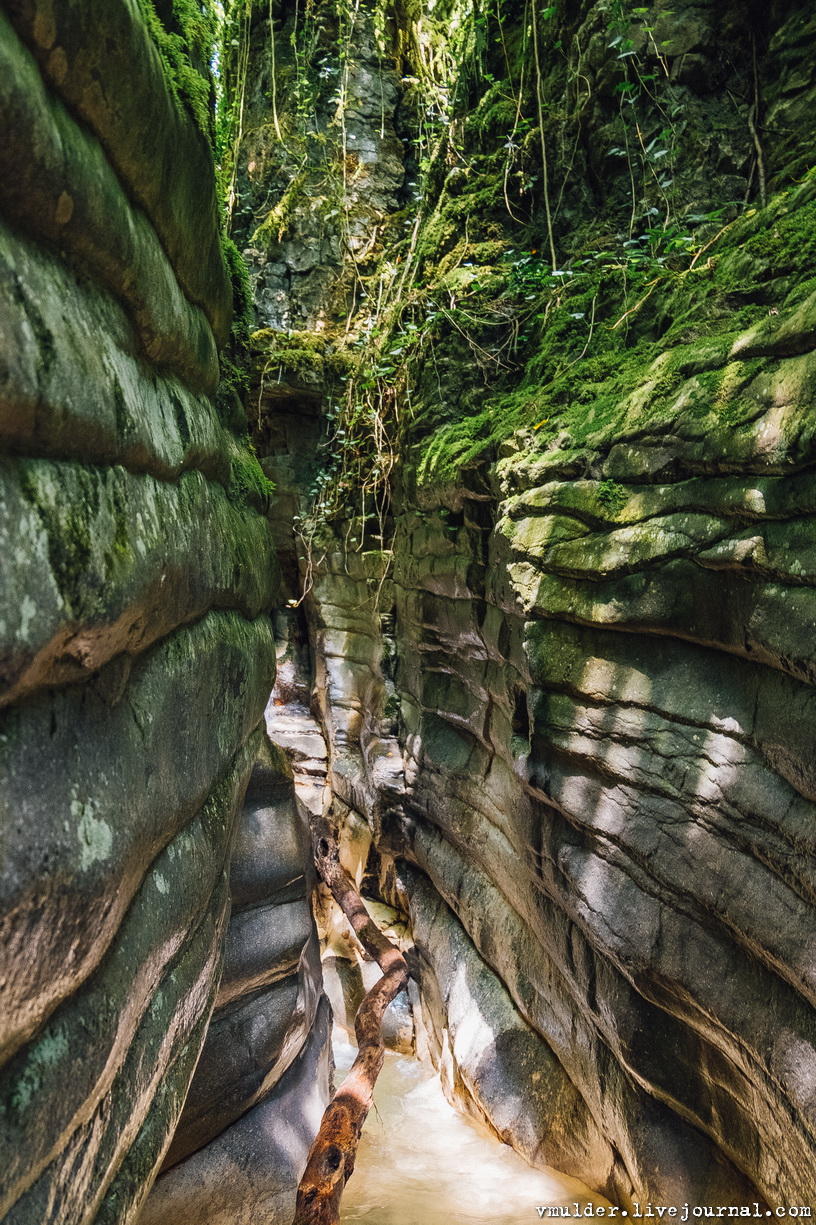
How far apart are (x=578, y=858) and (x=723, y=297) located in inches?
116

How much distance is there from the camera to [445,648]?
6074 mm

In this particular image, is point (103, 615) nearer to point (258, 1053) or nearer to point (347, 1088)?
point (347, 1088)

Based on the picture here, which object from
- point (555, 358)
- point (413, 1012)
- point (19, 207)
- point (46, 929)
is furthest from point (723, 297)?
point (413, 1012)

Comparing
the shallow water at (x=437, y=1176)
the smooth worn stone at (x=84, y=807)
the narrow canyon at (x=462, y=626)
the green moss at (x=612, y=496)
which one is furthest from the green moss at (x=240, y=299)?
the shallow water at (x=437, y=1176)

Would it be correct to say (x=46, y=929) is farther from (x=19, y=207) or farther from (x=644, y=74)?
(x=644, y=74)

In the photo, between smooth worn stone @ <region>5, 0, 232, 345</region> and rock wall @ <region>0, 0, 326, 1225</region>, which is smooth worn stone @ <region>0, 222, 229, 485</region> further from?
smooth worn stone @ <region>5, 0, 232, 345</region>

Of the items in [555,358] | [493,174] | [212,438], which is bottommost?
[212,438]

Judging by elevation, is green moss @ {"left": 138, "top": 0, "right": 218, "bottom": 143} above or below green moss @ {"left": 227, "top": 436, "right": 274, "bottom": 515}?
above

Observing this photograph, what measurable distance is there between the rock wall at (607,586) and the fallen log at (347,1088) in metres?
0.65

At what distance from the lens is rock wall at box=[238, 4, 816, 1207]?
2.77 m

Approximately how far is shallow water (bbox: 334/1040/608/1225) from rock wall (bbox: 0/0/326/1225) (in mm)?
2774

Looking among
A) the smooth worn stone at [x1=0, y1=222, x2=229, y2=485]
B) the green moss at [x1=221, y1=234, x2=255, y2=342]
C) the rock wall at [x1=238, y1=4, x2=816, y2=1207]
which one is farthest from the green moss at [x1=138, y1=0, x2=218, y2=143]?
the rock wall at [x1=238, y1=4, x2=816, y2=1207]

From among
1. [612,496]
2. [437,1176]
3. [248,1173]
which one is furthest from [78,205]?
[437,1176]

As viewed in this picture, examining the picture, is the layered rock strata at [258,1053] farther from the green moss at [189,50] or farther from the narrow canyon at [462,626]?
the green moss at [189,50]
